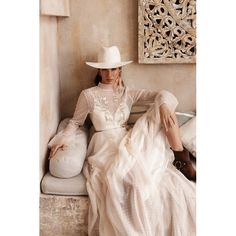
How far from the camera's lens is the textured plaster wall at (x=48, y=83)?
1.52 meters

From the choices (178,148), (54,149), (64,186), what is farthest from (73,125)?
(178,148)

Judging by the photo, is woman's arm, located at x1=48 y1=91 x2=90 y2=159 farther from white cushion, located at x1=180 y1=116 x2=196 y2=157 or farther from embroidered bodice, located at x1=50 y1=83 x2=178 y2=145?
white cushion, located at x1=180 y1=116 x2=196 y2=157

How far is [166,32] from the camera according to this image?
171cm

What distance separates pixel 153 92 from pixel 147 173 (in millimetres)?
319

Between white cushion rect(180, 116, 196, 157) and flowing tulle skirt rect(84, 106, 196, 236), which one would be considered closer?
flowing tulle skirt rect(84, 106, 196, 236)

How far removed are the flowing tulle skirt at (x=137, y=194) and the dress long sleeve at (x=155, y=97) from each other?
0.46ft

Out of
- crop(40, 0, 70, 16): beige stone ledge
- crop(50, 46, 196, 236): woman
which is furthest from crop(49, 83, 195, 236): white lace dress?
crop(40, 0, 70, 16): beige stone ledge

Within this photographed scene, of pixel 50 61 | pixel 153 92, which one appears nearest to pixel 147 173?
pixel 153 92

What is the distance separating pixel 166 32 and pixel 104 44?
0.22 m

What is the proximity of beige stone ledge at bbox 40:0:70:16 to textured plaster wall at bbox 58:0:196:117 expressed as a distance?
42 millimetres

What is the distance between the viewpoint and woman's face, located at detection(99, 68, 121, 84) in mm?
1669

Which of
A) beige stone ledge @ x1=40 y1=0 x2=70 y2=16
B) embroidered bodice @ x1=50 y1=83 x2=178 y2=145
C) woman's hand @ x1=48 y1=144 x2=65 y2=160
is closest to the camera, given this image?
beige stone ledge @ x1=40 y1=0 x2=70 y2=16
